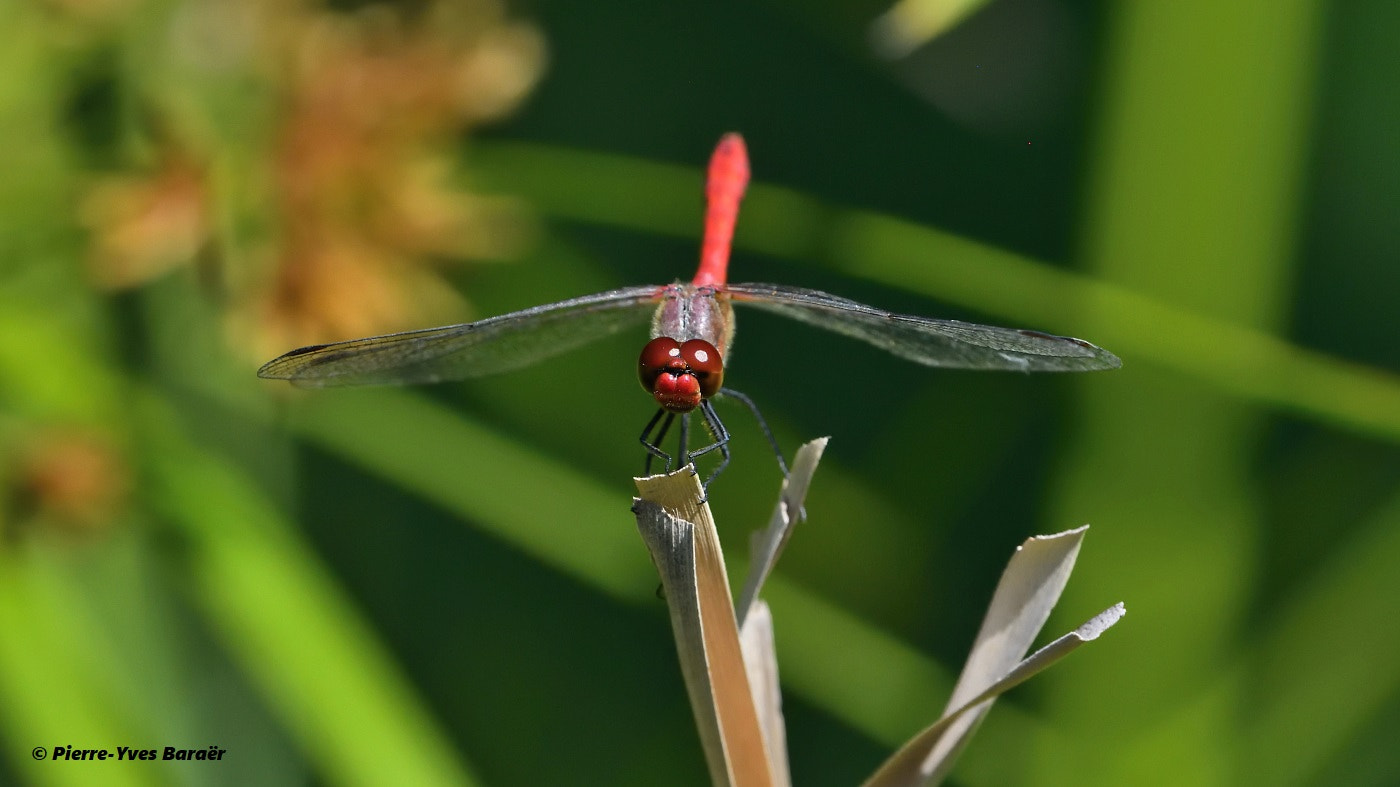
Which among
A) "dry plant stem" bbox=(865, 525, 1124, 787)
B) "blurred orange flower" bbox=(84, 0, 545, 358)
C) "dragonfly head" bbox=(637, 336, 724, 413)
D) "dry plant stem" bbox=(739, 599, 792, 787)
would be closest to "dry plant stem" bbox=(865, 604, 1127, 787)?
"dry plant stem" bbox=(865, 525, 1124, 787)

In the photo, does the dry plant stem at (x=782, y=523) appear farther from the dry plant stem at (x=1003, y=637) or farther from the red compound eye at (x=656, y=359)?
the red compound eye at (x=656, y=359)

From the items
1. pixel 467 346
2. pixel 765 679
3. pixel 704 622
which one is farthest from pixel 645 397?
pixel 704 622

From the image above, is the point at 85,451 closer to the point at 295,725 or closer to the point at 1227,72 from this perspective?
the point at 295,725

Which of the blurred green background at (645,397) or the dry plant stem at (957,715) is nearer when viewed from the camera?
the dry plant stem at (957,715)

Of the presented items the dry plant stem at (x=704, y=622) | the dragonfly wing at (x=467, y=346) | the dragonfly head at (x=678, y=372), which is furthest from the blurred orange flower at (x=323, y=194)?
the dry plant stem at (x=704, y=622)

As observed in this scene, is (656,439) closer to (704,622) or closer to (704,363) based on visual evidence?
(704,363)

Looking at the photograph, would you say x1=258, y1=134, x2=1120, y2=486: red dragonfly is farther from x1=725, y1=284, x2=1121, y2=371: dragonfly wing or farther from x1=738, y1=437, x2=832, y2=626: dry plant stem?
x1=738, y1=437, x2=832, y2=626: dry plant stem
